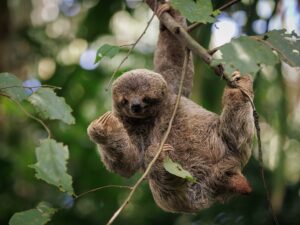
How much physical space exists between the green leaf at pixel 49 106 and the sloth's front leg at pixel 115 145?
1.05 m

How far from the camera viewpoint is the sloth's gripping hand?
203 inches

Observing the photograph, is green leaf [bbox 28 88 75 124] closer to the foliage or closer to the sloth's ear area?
the foliage

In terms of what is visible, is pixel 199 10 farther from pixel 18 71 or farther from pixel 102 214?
pixel 18 71

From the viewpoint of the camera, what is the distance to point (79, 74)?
392 inches

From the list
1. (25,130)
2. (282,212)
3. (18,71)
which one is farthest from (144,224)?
(18,71)

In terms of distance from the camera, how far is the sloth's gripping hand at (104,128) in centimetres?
517

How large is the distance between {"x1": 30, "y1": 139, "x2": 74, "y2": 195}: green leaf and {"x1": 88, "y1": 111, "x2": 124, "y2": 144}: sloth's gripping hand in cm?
154

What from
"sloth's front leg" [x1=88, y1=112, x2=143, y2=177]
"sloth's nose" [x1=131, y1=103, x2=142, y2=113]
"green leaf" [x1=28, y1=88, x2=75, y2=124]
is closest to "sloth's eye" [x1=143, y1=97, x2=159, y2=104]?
"sloth's nose" [x1=131, y1=103, x2=142, y2=113]

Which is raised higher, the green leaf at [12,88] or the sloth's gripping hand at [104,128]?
the green leaf at [12,88]

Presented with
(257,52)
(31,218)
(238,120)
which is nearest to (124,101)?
(238,120)

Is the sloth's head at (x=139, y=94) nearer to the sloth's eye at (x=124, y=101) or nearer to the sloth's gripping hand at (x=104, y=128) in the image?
the sloth's eye at (x=124, y=101)

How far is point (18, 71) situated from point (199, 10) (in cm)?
751

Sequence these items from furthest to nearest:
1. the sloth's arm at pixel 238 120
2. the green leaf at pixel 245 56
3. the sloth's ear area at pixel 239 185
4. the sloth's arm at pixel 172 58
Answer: the sloth's arm at pixel 172 58 < the sloth's arm at pixel 238 120 < the sloth's ear area at pixel 239 185 < the green leaf at pixel 245 56

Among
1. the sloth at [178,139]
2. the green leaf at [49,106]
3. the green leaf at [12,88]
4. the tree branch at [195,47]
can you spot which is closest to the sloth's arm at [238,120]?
the sloth at [178,139]
